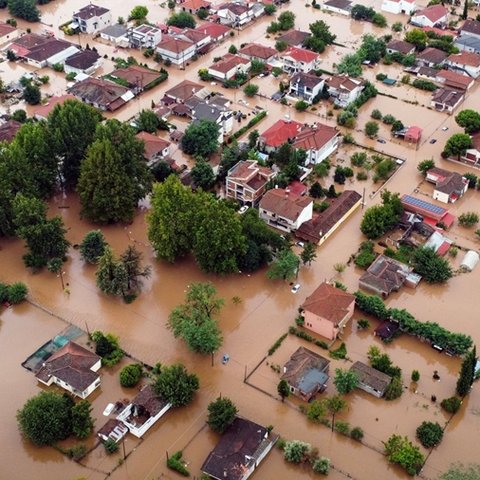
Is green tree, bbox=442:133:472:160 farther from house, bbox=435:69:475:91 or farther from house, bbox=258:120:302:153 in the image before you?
house, bbox=258:120:302:153


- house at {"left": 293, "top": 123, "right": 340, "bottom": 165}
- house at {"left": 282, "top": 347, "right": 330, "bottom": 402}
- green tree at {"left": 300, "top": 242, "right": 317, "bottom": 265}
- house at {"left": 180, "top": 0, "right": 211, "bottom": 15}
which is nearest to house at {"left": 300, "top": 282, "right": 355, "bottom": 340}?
house at {"left": 282, "top": 347, "right": 330, "bottom": 402}

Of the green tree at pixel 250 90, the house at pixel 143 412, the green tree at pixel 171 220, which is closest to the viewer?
the house at pixel 143 412

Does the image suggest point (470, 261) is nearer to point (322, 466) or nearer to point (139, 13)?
point (322, 466)

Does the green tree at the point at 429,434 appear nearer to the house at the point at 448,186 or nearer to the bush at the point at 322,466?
the bush at the point at 322,466

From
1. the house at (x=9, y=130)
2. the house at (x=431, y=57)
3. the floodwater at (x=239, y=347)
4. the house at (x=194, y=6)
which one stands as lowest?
the floodwater at (x=239, y=347)

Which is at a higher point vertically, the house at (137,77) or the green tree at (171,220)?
the green tree at (171,220)

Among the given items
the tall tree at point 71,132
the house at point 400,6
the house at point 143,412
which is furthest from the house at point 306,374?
the house at point 400,6

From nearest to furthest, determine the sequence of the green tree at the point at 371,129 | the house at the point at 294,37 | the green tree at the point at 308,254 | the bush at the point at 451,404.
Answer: the bush at the point at 451,404 → the green tree at the point at 308,254 → the green tree at the point at 371,129 → the house at the point at 294,37
